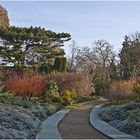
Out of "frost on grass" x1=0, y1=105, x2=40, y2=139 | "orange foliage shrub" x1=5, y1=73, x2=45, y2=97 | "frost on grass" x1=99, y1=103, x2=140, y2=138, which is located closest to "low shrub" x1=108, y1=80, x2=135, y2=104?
"orange foliage shrub" x1=5, y1=73, x2=45, y2=97

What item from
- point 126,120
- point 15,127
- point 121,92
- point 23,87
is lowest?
point 15,127

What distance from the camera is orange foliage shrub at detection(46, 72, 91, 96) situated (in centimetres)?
4538

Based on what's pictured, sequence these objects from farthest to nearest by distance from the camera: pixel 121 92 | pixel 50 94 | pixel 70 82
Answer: pixel 70 82 < pixel 50 94 < pixel 121 92

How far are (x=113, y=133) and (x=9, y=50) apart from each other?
36.1m

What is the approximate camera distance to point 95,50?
79.8m

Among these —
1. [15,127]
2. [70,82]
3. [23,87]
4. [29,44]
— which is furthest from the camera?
[29,44]

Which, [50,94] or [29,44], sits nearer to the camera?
[50,94]

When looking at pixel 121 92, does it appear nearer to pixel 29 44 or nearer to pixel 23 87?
pixel 23 87

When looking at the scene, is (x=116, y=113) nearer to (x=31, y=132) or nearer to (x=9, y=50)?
(x=31, y=132)

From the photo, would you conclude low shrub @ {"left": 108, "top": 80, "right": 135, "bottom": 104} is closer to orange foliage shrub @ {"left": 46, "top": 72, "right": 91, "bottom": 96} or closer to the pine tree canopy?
orange foliage shrub @ {"left": 46, "top": 72, "right": 91, "bottom": 96}

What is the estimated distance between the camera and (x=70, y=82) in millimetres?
46156

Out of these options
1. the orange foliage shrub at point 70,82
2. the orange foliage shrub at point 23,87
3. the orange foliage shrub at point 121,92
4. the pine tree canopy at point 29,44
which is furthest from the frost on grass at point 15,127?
the pine tree canopy at point 29,44

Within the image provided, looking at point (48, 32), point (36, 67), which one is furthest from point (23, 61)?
point (48, 32)

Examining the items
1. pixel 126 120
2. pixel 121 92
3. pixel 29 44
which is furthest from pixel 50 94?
pixel 126 120
